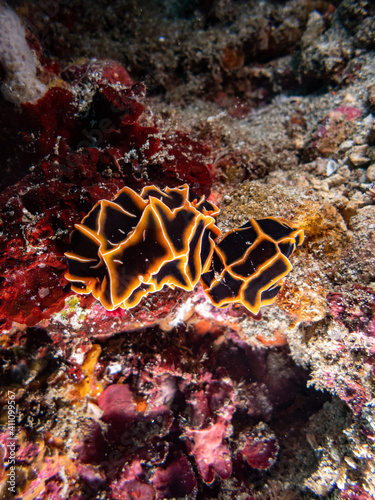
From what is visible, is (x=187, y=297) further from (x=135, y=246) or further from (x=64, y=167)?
(x=64, y=167)

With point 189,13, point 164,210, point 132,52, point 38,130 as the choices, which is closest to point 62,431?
point 164,210

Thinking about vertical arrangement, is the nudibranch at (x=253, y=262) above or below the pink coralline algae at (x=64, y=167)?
below

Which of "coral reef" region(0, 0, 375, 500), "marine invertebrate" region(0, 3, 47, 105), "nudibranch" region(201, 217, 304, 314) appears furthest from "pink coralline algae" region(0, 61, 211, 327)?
"nudibranch" region(201, 217, 304, 314)

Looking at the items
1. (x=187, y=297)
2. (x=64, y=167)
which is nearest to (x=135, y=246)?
(x=64, y=167)

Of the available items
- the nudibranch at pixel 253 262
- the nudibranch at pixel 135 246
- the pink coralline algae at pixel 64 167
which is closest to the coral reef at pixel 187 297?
the pink coralline algae at pixel 64 167

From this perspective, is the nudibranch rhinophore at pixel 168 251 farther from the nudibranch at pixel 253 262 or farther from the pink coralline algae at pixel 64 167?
the pink coralline algae at pixel 64 167

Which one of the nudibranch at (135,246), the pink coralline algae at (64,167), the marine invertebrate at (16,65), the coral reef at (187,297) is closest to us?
the nudibranch at (135,246)

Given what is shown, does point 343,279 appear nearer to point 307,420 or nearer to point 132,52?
point 307,420
